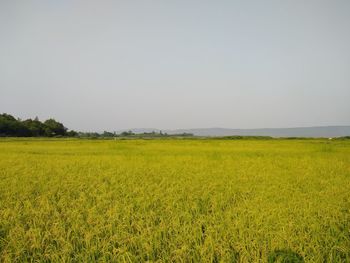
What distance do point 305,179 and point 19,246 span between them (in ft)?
20.1

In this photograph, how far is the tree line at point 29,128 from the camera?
2020 inches

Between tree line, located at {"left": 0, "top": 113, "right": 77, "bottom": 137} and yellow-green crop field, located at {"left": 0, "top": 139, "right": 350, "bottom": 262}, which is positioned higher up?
tree line, located at {"left": 0, "top": 113, "right": 77, "bottom": 137}

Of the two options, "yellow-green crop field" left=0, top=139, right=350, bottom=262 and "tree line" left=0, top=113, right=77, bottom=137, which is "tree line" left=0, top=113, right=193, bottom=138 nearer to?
"tree line" left=0, top=113, right=77, bottom=137

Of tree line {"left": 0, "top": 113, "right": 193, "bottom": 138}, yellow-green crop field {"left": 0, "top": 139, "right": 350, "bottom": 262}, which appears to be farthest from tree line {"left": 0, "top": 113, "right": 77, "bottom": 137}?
yellow-green crop field {"left": 0, "top": 139, "right": 350, "bottom": 262}

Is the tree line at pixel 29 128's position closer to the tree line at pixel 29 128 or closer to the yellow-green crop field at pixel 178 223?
the tree line at pixel 29 128

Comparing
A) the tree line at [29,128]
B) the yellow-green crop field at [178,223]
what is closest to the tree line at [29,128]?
the tree line at [29,128]

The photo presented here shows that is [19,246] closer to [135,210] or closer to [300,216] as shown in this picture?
[135,210]

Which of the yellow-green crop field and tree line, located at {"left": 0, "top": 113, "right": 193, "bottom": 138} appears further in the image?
tree line, located at {"left": 0, "top": 113, "right": 193, "bottom": 138}

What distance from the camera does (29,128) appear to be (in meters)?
54.4

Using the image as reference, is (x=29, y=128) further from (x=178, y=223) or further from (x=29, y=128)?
(x=178, y=223)

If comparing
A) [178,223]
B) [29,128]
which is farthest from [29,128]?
[178,223]

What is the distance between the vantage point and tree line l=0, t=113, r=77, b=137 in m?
51.3

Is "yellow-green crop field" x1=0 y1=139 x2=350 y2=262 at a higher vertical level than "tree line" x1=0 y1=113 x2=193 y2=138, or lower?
lower

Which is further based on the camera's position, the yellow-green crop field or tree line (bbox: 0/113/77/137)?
tree line (bbox: 0/113/77/137)
